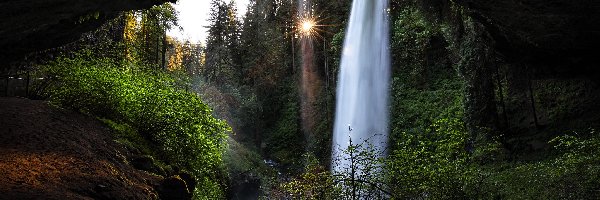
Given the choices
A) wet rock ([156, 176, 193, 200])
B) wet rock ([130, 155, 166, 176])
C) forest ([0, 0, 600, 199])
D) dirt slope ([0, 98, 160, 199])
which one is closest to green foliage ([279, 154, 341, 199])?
forest ([0, 0, 600, 199])

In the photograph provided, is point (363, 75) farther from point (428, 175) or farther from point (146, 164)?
point (146, 164)

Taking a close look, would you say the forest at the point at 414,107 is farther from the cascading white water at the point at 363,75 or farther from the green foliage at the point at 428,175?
the cascading white water at the point at 363,75

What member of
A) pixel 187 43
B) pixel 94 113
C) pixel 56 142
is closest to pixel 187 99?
pixel 94 113

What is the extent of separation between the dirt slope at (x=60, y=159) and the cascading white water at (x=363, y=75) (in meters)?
18.7

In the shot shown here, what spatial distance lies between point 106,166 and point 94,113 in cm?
336

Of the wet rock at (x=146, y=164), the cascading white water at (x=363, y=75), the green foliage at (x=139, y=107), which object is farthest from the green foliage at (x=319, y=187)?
the cascading white water at (x=363, y=75)

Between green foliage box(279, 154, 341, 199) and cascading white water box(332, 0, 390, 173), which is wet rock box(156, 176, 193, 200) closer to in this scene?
green foliage box(279, 154, 341, 199)

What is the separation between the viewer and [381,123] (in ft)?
78.2

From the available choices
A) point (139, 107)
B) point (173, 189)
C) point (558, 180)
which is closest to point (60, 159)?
point (173, 189)

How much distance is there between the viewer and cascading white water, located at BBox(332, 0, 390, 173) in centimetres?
2523

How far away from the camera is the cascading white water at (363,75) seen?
25234mm

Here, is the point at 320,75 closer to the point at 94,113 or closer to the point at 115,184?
the point at 94,113

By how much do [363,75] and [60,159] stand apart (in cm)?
2287

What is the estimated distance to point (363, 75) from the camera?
1062 inches
